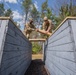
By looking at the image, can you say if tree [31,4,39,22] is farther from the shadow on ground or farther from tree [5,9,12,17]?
the shadow on ground

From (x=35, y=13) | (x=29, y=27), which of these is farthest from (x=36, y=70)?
(x=35, y=13)

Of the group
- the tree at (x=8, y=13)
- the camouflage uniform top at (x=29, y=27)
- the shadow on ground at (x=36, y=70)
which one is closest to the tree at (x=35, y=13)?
the tree at (x=8, y=13)

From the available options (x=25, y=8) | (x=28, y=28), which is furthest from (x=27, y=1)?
(x=28, y=28)

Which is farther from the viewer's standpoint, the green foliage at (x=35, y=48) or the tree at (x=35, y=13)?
the tree at (x=35, y=13)

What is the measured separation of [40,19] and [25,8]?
2.98m

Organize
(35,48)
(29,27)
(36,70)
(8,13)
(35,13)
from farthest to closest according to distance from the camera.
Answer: (35,13) → (8,13) → (35,48) → (29,27) → (36,70)

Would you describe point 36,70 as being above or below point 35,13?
below

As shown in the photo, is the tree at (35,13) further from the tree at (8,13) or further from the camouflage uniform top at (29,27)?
the camouflage uniform top at (29,27)

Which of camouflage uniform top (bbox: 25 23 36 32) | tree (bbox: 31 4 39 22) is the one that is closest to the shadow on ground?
camouflage uniform top (bbox: 25 23 36 32)

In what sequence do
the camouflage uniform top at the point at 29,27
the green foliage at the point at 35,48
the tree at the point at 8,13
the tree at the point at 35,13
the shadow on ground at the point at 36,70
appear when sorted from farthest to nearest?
the tree at the point at 8,13 → the tree at the point at 35,13 → the green foliage at the point at 35,48 → the camouflage uniform top at the point at 29,27 → the shadow on ground at the point at 36,70

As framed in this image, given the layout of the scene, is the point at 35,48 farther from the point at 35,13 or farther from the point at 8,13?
the point at 8,13

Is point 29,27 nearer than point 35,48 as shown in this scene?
Yes

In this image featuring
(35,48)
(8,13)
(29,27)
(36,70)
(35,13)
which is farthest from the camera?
(35,13)

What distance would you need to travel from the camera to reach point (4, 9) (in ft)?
83.7
